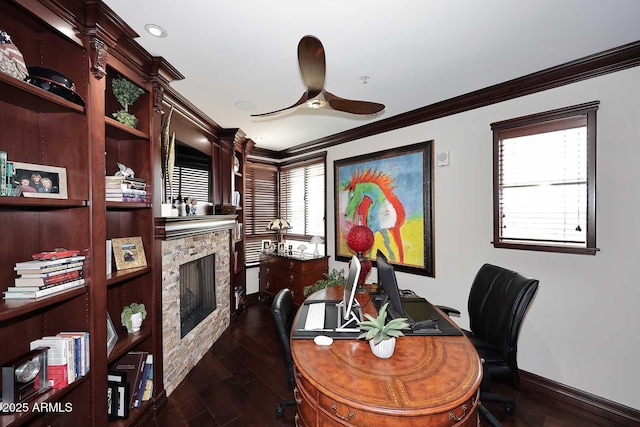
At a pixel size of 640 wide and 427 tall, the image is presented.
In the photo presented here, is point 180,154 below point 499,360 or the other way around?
the other way around

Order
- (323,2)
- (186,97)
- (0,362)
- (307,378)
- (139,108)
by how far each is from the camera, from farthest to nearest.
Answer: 1. (186,97)
2. (139,108)
3. (323,2)
4. (0,362)
5. (307,378)

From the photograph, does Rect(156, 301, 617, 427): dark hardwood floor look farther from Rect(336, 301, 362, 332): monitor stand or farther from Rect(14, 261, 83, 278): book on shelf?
Rect(14, 261, 83, 278): book on shelf

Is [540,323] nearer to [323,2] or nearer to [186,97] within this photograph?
[323,2]

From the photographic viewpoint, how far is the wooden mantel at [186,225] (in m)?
2.23

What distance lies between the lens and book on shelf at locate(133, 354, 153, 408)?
205 cm

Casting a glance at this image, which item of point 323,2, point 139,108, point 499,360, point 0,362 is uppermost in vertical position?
point 323,2

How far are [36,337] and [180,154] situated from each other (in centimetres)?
203

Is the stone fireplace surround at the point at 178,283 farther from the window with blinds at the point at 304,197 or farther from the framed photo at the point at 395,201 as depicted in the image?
the framed photo at the point at 395,201

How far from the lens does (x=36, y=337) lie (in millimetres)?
1538

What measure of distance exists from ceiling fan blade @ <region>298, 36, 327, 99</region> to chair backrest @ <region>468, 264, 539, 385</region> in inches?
73.9

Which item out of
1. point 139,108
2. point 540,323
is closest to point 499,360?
point 540,323

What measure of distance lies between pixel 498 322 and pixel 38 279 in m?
2.78

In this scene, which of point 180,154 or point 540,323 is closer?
point 540,323

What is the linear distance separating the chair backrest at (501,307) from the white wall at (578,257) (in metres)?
0.52
